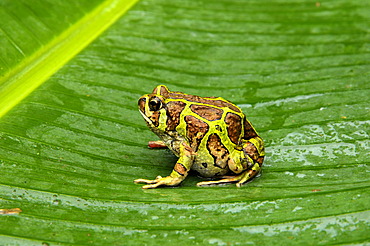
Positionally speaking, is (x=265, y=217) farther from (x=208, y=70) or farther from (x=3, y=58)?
(x=3, y=58)

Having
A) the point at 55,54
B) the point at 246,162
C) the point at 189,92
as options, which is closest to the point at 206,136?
the point at 246,162

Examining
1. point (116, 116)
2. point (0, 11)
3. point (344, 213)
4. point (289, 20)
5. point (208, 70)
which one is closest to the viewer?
point (344, 213)

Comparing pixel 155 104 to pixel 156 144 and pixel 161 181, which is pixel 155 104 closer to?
pixel 156 144

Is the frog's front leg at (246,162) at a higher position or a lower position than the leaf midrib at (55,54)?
lower

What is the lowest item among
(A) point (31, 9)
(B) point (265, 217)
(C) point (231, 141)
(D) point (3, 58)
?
(B) point (265, 217)

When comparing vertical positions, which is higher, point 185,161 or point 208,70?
point 208,70

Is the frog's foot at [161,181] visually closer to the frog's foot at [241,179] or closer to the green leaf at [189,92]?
the green leaf at [189,92]

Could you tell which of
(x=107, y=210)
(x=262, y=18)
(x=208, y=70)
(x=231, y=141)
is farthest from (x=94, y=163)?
(x=262, y=18)

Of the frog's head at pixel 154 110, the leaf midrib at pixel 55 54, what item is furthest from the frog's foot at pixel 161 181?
the leaf midrib at pixel 55 54
